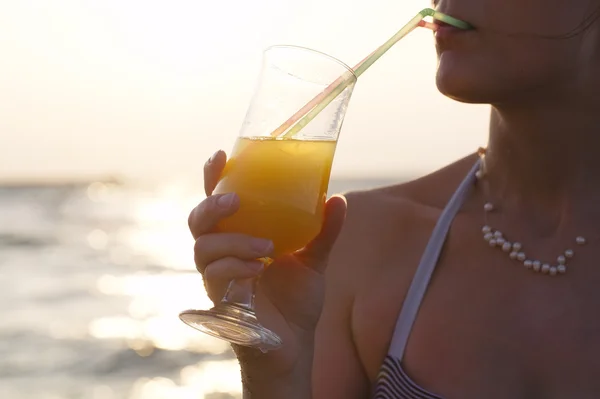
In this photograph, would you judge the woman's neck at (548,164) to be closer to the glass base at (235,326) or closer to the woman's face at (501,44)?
the woman's face at (501,44)

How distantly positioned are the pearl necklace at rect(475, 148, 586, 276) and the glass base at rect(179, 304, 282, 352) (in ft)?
3.21

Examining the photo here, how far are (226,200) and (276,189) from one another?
142 mm

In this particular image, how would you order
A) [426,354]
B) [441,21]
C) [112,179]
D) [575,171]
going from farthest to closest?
[112,179]
[575,171]
[426,354]
[441,21]

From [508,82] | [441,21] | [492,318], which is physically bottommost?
[492,318]

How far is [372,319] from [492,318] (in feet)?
1.19

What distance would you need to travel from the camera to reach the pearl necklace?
8.39ft

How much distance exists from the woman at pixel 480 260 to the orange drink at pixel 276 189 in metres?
0.09

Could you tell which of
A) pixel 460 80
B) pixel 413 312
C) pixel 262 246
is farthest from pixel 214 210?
pixel 413 312

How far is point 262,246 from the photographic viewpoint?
1.86 meters

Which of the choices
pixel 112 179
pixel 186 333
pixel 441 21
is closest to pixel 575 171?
pixel 441 21

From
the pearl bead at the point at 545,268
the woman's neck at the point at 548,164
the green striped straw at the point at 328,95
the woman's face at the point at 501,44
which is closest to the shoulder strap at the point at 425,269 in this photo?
the woman's neck at the point at 548,164

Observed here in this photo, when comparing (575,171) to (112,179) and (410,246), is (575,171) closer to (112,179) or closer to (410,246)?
(410,246)

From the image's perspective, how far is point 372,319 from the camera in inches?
97.9

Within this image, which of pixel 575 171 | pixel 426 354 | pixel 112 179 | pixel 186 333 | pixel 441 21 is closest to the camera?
pixel 441 21
